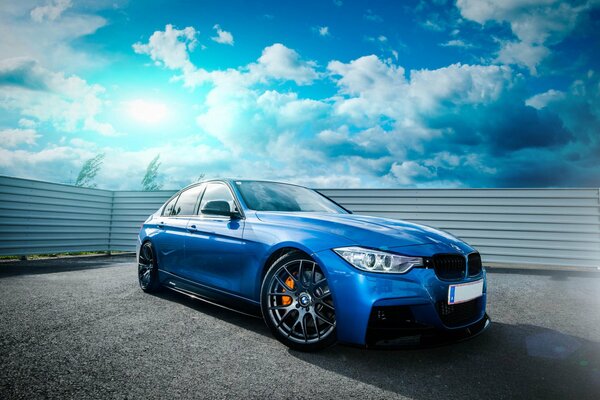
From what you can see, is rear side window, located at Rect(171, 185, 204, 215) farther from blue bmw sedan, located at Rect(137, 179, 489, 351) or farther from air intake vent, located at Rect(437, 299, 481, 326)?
air intake vent, located at Rect(437, 299, 481, 326)

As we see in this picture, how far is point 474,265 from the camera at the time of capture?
3.06 metres

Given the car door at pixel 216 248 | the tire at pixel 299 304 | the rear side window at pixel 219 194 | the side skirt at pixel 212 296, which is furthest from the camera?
the rear side window at pixel 219 194

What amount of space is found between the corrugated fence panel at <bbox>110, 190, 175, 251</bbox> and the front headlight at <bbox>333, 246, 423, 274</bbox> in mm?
9641

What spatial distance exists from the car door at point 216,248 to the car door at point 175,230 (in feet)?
0.55

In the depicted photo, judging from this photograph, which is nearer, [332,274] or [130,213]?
[332,274]

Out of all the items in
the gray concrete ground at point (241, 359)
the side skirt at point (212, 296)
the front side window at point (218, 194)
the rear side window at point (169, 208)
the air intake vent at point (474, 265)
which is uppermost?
the front side window at point (218, 194)

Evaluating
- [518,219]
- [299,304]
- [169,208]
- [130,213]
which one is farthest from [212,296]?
[130,213]

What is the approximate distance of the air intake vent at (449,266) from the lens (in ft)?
8.83

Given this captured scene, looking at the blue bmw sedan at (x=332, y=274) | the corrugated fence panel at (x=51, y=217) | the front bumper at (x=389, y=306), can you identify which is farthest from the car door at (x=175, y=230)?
the corrugated fence panel at (x=51, y=217)

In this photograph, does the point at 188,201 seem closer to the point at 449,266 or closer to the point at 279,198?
the point at 279,198

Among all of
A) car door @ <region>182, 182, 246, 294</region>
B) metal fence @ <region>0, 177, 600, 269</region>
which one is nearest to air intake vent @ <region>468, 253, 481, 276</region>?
car door @ <region>182, 182, 246, 294</region>

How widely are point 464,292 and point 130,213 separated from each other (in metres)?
11.0

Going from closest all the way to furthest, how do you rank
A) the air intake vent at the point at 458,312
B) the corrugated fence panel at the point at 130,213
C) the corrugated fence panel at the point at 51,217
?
the air intake vent at the point at 458,312 < the corrugated fence panel at the point at 51,217 < the corrugated fence panel at the point at 130,213

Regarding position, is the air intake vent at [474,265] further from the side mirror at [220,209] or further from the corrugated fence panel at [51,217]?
the corrugated fence panel at [51,217]
